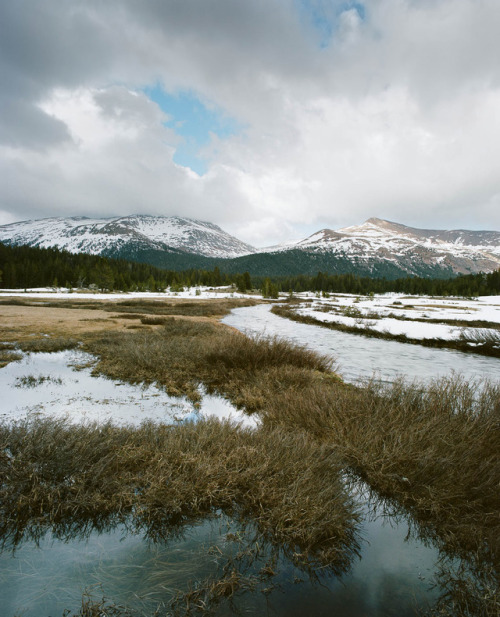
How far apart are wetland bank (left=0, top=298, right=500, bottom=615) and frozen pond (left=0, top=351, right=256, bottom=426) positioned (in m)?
1.20

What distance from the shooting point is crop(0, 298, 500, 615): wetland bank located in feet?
8.70

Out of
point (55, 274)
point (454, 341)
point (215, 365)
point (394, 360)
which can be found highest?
point (55, 274)

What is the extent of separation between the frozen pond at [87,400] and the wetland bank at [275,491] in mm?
1201

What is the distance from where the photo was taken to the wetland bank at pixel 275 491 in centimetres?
265

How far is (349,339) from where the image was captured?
64.5 ft

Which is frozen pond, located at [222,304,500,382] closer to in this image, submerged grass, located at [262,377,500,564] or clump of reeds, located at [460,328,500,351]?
clump of reeds, located at [460,328,500,351]

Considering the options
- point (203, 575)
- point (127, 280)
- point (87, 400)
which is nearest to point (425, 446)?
point (203, 575)

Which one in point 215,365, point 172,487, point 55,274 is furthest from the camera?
point 55,274

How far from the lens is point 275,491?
131 inches

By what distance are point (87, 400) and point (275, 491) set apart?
5288 mm

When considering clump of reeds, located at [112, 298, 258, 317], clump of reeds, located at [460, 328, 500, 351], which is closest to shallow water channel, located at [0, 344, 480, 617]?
clump of reeds, located at [460, 328, 500, 351]

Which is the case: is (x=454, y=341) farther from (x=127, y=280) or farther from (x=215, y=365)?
(x=127, y=280)

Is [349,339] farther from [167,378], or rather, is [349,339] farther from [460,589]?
[460,589]

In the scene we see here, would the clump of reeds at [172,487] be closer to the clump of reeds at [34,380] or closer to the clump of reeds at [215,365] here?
the clump of reeds at [215,365]
